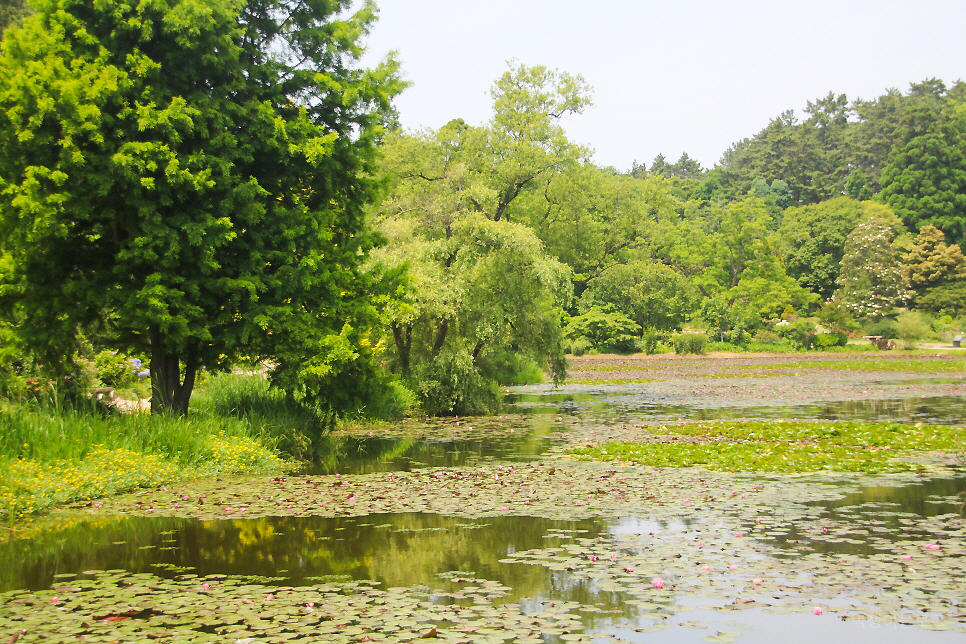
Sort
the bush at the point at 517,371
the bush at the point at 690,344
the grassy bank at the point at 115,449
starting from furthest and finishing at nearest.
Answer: the bush at the point at 690,344 → the bush at the point at 517,371 → the grassy bank at the point at 115,449

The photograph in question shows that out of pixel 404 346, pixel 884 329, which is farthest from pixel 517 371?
pixel 884 329

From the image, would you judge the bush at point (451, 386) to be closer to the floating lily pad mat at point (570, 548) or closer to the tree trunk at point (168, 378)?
the tree trunk at point (168, 378)

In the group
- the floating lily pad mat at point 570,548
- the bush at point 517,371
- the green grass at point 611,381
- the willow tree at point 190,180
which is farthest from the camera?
the green grass at point 611,381

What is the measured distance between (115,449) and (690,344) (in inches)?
1646

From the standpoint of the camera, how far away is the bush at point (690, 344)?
4903 cm

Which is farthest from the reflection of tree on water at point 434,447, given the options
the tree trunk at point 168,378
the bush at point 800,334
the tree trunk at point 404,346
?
the bush at point 800,334

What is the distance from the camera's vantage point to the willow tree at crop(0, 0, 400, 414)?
12.5 meters

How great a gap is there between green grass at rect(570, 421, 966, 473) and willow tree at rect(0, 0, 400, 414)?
19.6 feet

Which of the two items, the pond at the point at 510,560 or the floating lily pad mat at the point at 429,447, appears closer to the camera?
the pond at the point at 510,560

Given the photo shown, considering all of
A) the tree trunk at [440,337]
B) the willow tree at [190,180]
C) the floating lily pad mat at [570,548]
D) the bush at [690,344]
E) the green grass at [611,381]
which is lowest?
the floating lily pad mat at [570,548]

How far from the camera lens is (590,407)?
2325cm

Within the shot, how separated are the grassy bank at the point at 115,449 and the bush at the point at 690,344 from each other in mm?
37228

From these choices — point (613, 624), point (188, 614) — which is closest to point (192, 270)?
point (188, 614)

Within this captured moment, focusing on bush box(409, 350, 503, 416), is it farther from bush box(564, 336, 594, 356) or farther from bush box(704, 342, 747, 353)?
bush box(704, 342, 747, 353)
